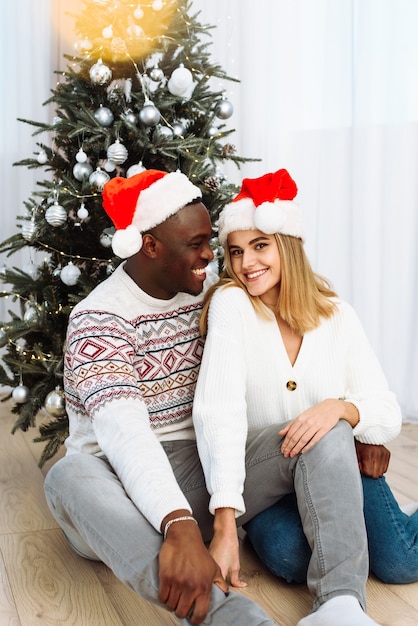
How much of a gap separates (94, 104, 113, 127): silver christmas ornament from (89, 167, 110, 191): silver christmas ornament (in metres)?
0.16

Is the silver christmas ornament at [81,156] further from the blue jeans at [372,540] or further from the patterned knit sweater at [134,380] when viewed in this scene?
the blue jeans at [372,540]

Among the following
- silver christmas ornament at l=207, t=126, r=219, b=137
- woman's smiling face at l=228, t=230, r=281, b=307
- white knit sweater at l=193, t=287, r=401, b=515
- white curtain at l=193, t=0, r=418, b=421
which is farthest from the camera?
white curtain at l=193, t=0, r=418, b=421

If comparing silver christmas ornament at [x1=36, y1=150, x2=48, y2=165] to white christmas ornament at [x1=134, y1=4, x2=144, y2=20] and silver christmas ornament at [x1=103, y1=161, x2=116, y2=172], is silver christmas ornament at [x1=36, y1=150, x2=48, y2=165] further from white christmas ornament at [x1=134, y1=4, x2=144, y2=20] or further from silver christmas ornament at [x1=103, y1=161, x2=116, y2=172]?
white christmas ornament at [x1=134, y1=4, x2=144, y2=20]

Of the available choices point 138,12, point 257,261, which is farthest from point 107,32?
A: point 257,261

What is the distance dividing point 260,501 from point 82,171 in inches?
44.5

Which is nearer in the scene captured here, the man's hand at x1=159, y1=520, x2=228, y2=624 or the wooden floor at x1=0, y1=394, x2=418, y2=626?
the man's hand at x1=159, y1=520, x2=228, y2=624

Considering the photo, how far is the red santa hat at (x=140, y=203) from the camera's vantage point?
1686mm

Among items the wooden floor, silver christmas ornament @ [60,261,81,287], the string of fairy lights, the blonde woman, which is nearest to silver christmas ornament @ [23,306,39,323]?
the string of fairy lights

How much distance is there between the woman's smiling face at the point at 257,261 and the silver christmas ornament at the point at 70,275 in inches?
26.3

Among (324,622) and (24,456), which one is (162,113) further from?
(324,622)

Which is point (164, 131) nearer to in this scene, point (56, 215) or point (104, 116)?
point (104, 116)

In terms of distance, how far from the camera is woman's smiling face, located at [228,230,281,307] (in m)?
1.70

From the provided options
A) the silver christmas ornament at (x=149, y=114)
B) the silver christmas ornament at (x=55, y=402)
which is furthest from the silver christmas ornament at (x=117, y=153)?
the silver christmas ornament at (x=55, y=402)

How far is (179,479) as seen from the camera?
168 cm
